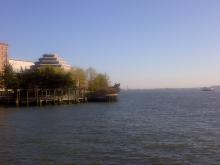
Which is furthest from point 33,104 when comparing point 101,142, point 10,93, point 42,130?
point 101,142

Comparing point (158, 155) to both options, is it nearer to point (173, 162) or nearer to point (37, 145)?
point (173, 162)

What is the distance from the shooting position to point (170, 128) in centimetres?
4953

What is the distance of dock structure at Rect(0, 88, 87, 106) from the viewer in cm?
10228

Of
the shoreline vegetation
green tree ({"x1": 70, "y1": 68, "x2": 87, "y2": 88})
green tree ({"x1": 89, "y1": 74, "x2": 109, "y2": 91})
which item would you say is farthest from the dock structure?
green tree ({"x1": 89, "y1": 74, "x2": 109, "y2": 91})

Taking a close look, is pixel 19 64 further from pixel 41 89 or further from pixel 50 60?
pixel 41 89

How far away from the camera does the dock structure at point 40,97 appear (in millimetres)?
102275

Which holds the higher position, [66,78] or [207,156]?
[66,78]

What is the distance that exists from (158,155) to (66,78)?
8539cm

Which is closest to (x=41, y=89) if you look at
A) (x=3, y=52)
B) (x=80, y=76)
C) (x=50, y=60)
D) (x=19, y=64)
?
(x=80, y=76)

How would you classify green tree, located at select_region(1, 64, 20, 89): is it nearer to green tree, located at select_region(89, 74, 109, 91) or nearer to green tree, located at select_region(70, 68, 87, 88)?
green tree, located at select_region(70, 68, 87, 88)

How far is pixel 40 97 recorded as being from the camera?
105312 millimetres

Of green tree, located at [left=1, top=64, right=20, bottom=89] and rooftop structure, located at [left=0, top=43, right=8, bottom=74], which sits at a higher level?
rooftop structure, located at [left=0, top=43, right=8, bottom=74]

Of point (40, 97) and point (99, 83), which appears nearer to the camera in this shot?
point (40, 97)

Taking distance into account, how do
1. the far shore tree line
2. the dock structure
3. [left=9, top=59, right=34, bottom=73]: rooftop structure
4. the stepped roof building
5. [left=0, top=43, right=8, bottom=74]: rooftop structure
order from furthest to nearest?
1. [left=9, top=59, right=34, bottom=73]: rooftop structure
2. [left=0, top=43, right=8, bottom=74]: rooftop structure
3. the stepped roof building
4. the far shore tree line
5. the dock structure
